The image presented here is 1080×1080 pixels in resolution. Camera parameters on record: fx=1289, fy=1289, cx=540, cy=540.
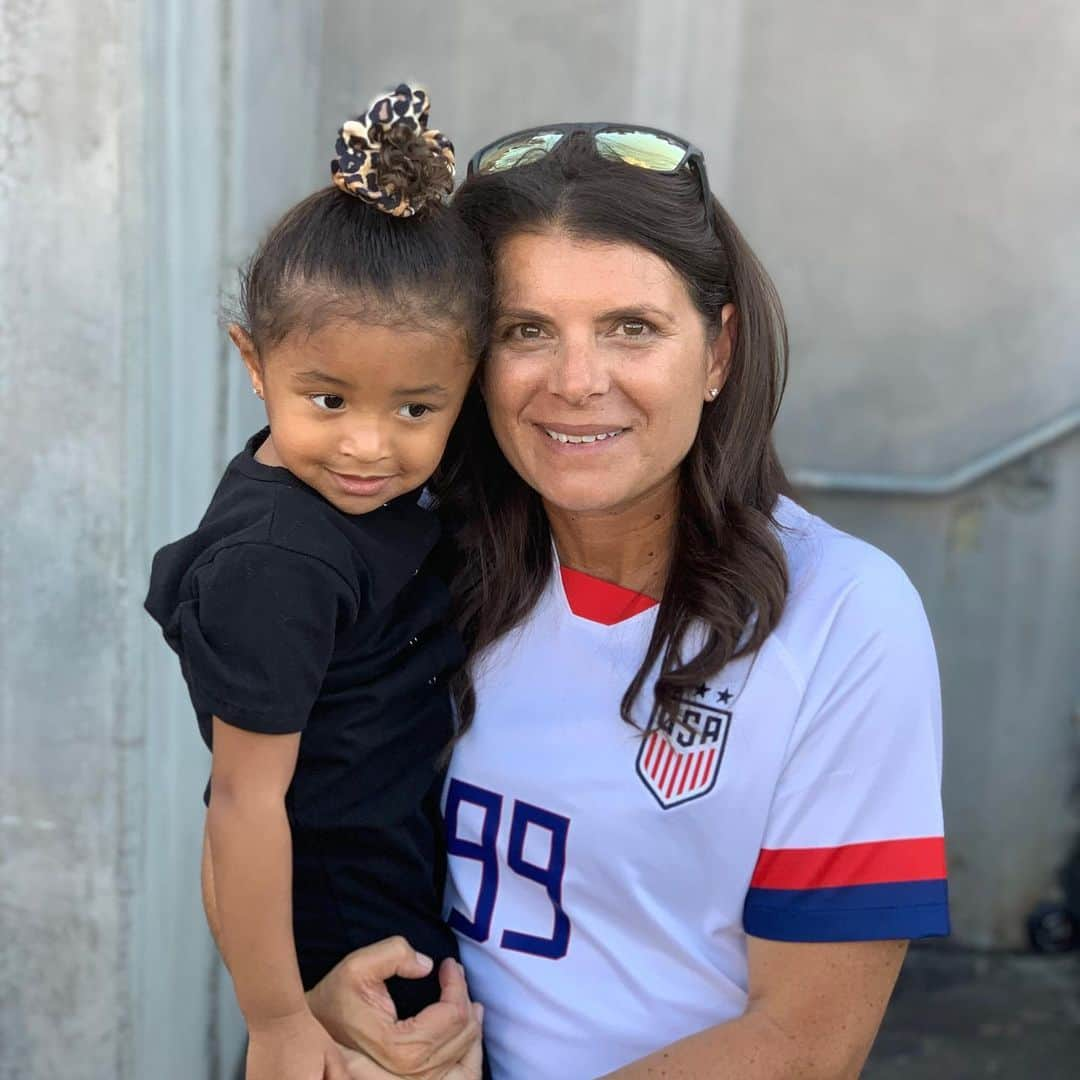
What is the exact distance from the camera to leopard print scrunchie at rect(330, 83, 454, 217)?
1465mm

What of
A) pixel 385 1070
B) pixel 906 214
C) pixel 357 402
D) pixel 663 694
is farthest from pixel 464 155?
pixel 385 1070

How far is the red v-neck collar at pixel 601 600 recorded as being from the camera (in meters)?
1.72

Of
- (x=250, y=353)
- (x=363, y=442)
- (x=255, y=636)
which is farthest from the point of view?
(x=250, y=353)

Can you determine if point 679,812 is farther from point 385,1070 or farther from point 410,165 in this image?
point 410,165

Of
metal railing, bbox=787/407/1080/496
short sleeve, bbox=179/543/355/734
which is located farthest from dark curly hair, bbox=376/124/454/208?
metal railing, bbox=787/407/1080/496

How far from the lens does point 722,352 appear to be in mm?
1775

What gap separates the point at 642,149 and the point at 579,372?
1.13 feet

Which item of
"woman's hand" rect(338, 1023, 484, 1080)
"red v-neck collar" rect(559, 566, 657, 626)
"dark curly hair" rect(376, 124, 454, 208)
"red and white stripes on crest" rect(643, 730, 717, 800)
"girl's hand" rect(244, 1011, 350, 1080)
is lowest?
"woman's hand" rect(338, 1023, 484, 1080)

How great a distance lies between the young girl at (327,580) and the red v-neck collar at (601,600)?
0.74 feet

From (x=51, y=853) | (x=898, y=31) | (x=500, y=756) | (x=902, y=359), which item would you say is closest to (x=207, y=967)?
(x=51, y=853)

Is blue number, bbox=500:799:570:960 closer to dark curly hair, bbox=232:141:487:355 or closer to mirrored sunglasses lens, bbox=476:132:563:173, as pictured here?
dark curly hair, bbox=232:141:487:355

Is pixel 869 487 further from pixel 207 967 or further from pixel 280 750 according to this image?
pixel 280 750

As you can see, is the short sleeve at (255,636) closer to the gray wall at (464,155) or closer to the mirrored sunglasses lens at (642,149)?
the mirrored sunglasses lens at (642,149)

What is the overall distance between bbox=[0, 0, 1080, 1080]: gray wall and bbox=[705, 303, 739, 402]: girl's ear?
48.5 inches
